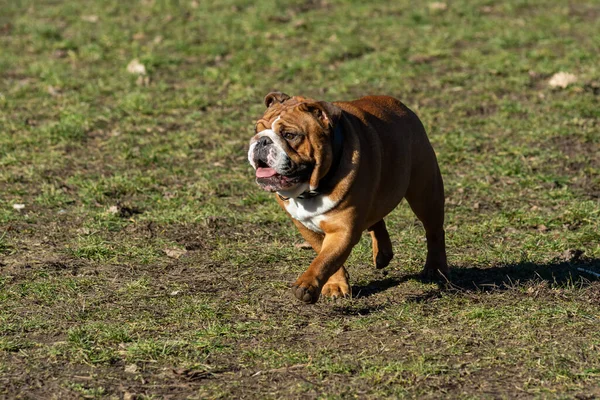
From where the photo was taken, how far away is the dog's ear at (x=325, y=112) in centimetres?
562

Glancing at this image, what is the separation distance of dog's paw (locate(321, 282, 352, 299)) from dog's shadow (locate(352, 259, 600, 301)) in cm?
9

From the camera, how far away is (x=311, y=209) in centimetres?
580

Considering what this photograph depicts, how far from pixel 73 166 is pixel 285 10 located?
6.23 meters

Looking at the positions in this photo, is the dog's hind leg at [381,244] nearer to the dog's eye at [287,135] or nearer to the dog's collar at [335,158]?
the dog's collar at [335,158]

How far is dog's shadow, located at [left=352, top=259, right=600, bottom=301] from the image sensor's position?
648 centimetres

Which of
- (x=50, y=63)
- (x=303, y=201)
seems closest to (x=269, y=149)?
(x=303, y=201)

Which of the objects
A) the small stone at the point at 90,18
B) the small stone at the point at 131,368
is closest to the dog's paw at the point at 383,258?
the small stone at the point at 131,368

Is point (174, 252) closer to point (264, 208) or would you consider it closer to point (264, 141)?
point (264, 208)

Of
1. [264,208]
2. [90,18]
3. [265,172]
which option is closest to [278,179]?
[265,172]

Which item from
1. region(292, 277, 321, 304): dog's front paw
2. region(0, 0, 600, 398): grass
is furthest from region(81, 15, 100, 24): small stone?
region(292, 277, 321, 304): dog's front paw

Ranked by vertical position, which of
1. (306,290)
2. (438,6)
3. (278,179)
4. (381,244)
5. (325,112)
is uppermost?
(325,112)

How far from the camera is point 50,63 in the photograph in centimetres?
1276

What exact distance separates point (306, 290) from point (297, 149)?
82 centimetres

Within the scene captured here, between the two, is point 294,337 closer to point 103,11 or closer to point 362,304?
point 362,304
